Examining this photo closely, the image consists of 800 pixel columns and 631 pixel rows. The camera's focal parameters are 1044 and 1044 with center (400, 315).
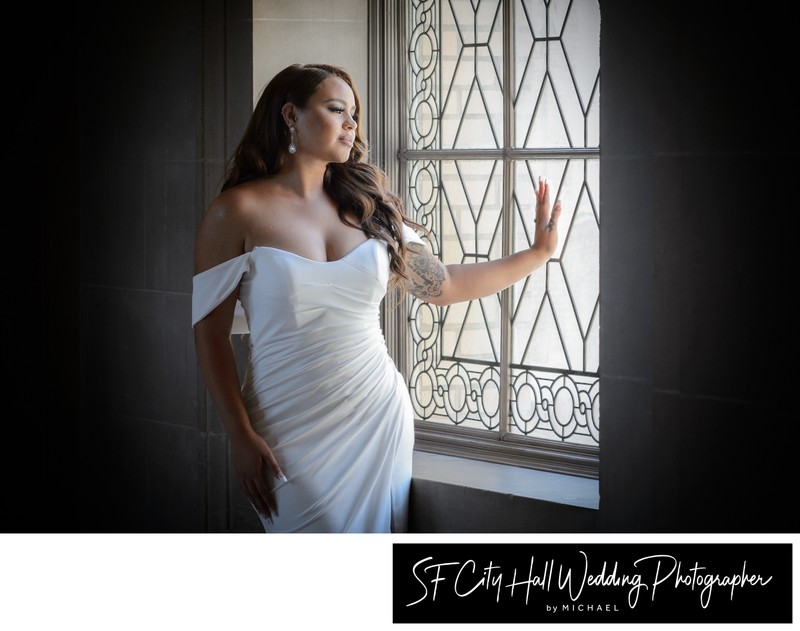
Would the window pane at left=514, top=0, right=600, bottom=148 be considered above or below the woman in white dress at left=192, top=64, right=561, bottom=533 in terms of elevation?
above

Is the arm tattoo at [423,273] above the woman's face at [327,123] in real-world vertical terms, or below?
below

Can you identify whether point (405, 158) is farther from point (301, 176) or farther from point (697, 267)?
point (697, 267)

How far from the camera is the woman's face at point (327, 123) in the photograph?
2826 millimetres

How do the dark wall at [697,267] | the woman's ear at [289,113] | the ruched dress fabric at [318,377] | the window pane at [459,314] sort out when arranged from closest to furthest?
the dark wall at [697,267], the ruched dress fabric at [318,377], the woman's ear at [289,113], the window pane at [459,314]

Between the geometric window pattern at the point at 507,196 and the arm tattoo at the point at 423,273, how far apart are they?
0.36 m

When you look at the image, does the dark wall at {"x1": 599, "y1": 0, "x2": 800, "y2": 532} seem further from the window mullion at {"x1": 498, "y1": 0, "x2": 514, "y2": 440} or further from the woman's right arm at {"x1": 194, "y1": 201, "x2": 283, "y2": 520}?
the woman's right arm at {"x1": 194, "y1": 201, "x2": 283, "y2": 520}

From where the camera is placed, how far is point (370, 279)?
2.82 m

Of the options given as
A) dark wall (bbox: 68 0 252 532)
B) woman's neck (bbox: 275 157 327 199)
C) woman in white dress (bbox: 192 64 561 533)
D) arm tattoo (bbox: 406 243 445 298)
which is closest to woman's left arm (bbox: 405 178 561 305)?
arm tattoo (bbox: 406 243 445 298)

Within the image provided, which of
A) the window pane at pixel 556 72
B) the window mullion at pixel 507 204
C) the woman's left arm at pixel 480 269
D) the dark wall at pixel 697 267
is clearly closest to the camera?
the dark wall at pixel 697 267

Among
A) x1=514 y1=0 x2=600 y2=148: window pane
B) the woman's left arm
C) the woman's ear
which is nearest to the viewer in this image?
the woman's ear

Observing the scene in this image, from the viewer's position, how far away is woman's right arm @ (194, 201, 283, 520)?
108 inches

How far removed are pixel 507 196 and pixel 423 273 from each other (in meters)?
0.47

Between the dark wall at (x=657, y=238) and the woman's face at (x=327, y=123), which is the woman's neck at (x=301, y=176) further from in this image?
the dark wall at (x=657, y=238)

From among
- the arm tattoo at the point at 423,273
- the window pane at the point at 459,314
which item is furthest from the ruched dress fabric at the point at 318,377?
the window pane at the point at 459,314
